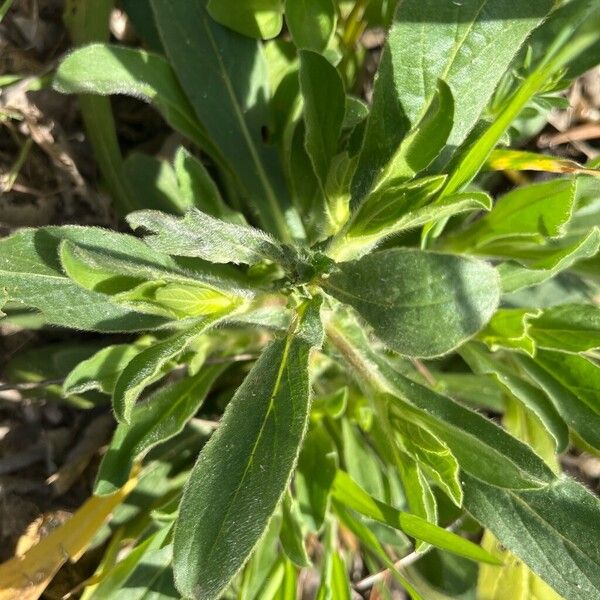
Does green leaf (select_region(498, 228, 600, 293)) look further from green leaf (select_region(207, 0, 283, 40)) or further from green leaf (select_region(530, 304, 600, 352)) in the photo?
green leaf (select_region(207, 0, 283, 40))

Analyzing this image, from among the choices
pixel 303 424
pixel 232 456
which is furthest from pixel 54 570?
pixel 303 424

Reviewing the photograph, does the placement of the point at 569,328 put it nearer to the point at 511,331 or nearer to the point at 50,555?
the point at 511,331

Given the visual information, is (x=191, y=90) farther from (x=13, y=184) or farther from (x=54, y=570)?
(x=54, y=570)

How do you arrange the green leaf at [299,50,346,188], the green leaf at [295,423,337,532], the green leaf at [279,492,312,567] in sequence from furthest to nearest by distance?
the green leaf at [295,423,337,532] < the green leaf at [279,492,312,567] < the green leaf at [299,50,346,188]

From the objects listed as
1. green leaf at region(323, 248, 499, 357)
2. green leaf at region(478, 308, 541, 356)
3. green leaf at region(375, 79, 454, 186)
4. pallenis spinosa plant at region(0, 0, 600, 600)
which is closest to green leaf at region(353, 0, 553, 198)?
pallenis spinosa plant at region(0, 0, 600, 600)

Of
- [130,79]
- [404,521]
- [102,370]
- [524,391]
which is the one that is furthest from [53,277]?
[524,391]

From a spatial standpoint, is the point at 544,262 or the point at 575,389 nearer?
the point at 544,262
